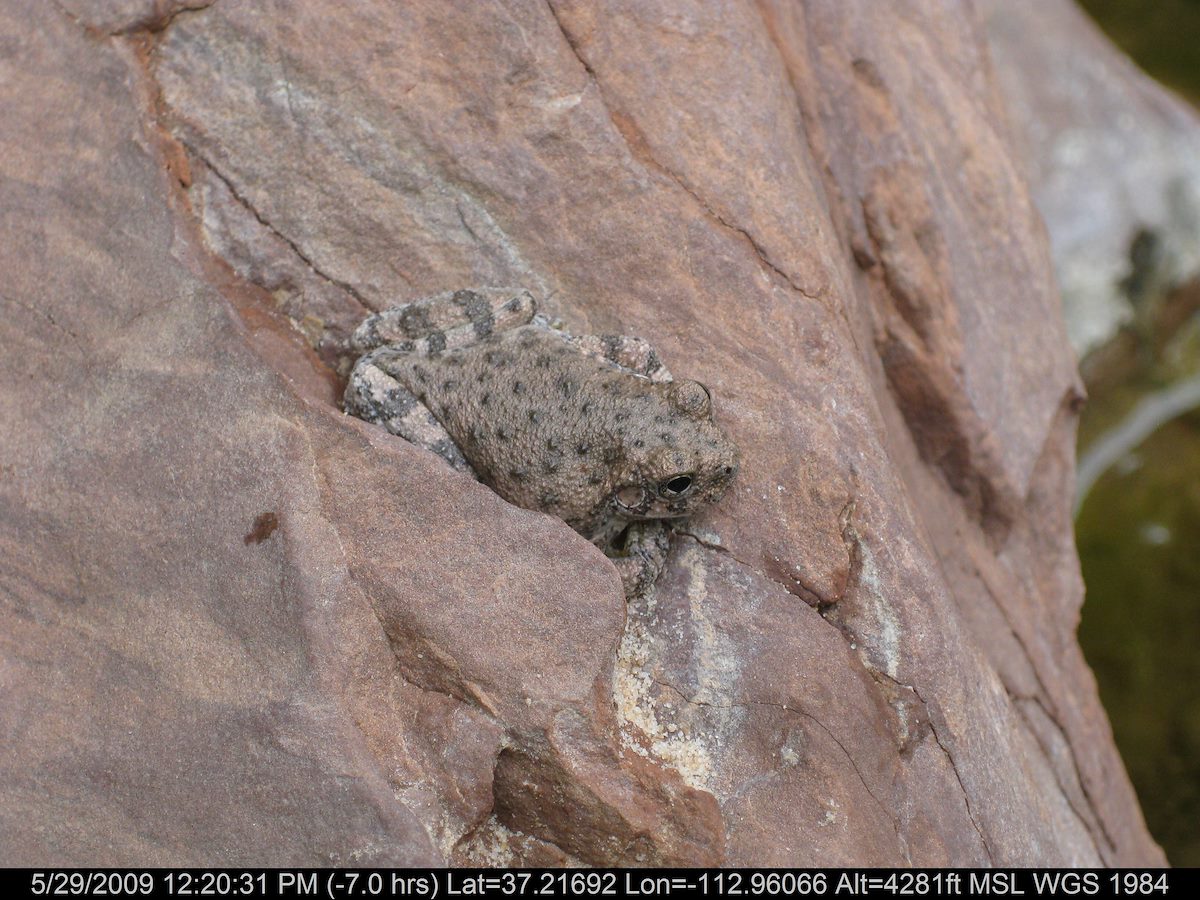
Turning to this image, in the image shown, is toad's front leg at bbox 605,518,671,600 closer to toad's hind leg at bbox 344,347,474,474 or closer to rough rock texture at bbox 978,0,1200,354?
toad's hind leg at bbox 344,347,474,474

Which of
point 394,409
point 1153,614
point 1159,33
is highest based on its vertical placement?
point 1159,33

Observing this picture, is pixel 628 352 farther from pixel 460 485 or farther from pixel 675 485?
pixel 460 485

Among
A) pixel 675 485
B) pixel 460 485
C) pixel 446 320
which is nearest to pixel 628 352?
pixel 675 485

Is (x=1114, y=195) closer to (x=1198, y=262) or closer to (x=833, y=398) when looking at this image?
(x=1198, y=262)

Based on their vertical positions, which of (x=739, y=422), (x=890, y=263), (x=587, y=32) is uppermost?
(x=587, y=32)

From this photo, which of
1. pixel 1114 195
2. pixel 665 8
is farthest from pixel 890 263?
pixel 1114 195
